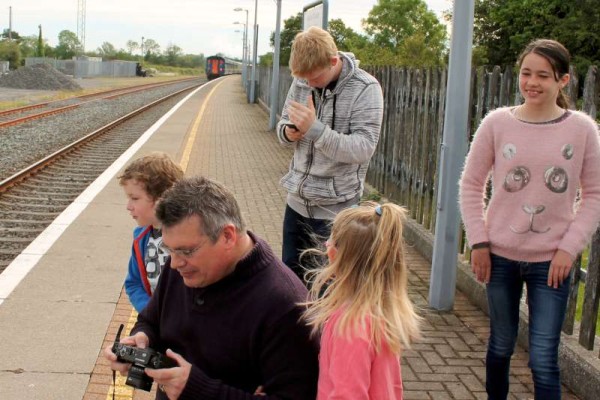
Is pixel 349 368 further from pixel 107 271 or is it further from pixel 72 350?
pixel 107 271

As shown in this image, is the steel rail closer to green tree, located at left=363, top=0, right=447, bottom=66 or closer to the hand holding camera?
the hand holding camera

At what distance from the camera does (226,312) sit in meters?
2.32

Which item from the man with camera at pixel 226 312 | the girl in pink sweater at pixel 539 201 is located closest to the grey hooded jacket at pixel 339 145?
the girl in pink sweater at pixel 539 201

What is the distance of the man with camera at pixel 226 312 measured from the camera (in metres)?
2.23

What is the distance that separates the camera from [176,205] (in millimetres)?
2365

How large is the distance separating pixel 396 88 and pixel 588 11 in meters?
33.2

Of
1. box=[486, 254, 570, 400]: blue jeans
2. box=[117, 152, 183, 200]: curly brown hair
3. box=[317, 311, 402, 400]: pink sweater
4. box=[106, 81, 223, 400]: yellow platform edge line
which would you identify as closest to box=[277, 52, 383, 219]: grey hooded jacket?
box=[117, 152, 183, 200]: curly brown hair

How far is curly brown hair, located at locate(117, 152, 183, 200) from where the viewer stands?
3.38 m

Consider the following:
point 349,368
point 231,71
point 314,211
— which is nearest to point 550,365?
point 314,211

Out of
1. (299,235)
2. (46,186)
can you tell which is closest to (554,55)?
(299,235)

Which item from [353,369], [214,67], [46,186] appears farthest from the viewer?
[214,67]

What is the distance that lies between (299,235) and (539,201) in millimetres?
1281

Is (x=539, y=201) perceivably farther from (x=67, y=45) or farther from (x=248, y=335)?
(x=67, y=45)

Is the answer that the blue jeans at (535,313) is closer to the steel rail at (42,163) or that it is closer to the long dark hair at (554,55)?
the long dark hair at (554,55)
